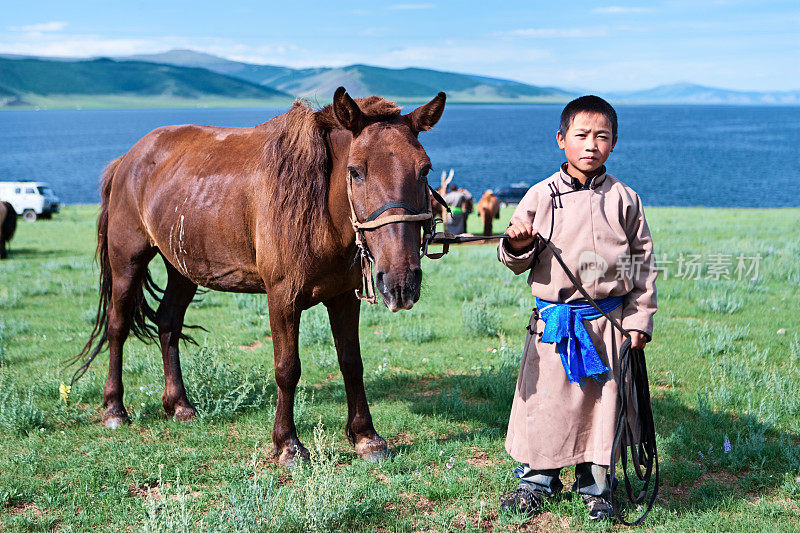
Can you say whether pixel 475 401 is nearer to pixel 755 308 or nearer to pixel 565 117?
pixel 565 117

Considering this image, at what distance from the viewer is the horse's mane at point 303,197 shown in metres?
4.04

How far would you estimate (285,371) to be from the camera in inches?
173

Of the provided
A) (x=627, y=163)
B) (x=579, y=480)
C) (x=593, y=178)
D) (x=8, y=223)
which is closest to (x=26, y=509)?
(x=579, y=480)

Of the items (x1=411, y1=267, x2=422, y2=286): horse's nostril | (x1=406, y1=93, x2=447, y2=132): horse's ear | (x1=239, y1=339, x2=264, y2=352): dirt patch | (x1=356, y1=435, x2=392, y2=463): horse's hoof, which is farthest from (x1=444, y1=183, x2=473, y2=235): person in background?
(x1=411, y1=267, x2=422, y2=286): horse's nostril

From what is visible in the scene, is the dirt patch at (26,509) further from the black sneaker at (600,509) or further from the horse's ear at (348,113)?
the black sneaker at (600,509)

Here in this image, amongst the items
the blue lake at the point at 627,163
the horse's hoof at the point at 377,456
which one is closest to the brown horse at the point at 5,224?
the horse's hoof at the point at 377,456

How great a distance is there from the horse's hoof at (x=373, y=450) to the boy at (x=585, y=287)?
1.22 meters

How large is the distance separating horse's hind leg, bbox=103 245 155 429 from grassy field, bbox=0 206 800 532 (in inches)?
→ 11.3

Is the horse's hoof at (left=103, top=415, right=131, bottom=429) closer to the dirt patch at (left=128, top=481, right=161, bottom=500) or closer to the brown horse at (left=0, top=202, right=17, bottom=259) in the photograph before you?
the dirt patch at (left=128, top=481, right=161, bottom=500)

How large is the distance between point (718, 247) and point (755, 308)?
535 centimetres

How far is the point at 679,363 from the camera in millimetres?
6508

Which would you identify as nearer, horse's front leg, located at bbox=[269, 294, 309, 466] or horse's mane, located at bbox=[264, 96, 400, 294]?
horse's mane, located at bbox=[264, 96, 400, 294]

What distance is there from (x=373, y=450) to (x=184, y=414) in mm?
1915

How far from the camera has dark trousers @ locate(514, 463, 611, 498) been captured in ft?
12.1
